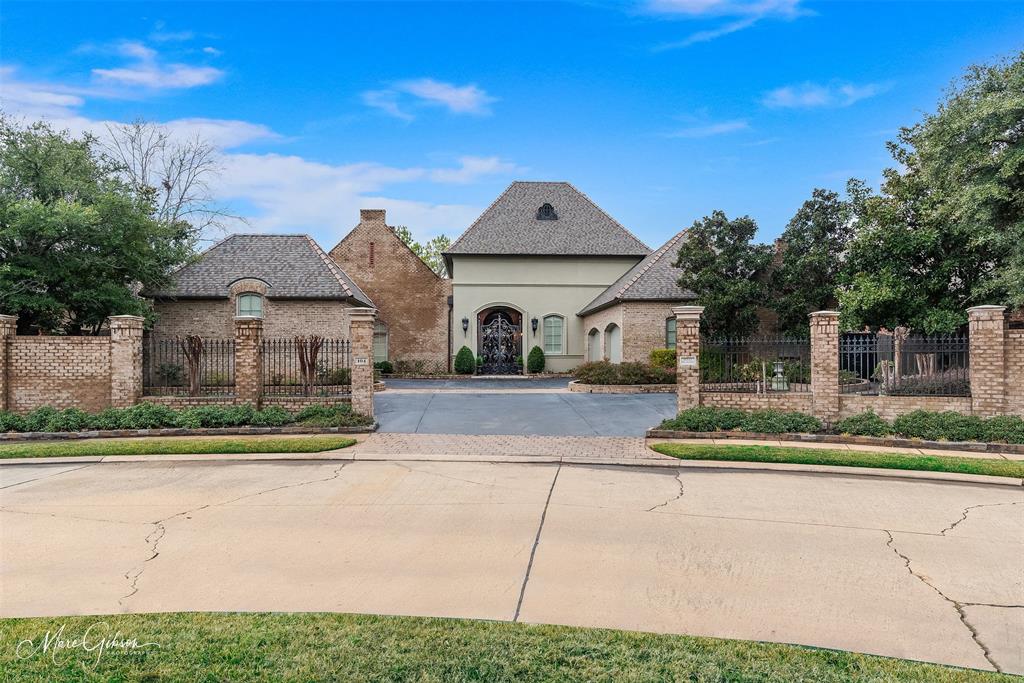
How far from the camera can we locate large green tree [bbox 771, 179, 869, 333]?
22.2 meters

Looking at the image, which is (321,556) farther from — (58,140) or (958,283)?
(958,283)

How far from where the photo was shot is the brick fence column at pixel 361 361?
13.8 metres

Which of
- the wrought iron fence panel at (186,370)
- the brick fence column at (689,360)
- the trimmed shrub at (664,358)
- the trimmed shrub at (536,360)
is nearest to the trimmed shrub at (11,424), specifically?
the wrought iron fence panel at (186,370)

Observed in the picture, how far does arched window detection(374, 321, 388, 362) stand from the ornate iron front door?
5087mm

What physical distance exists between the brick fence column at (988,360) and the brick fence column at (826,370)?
2.51 m

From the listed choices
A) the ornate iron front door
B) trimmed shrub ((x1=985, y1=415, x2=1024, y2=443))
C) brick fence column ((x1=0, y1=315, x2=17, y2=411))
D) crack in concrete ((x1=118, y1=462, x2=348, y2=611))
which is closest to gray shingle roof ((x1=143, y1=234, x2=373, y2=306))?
the ornate iron front door

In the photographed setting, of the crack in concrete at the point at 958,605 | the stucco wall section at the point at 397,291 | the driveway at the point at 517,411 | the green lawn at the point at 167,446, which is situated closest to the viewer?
the crack in concrete at the point at 958,605

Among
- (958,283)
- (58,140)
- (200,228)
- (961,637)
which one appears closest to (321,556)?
(961,637)

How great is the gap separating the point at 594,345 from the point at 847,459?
2033 cm

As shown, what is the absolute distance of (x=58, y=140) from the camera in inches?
698

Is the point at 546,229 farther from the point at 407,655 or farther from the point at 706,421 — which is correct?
the point at 407,655

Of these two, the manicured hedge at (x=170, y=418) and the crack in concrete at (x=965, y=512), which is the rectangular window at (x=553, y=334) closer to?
the manicured hedge at (x=170, y=418)

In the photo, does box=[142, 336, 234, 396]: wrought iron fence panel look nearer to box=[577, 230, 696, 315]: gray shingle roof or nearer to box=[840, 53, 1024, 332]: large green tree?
box=[577, 230, 696, 315]: gray shingle roof

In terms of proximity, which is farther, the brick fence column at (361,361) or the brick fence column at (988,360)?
the brick fence column at (361,361)
